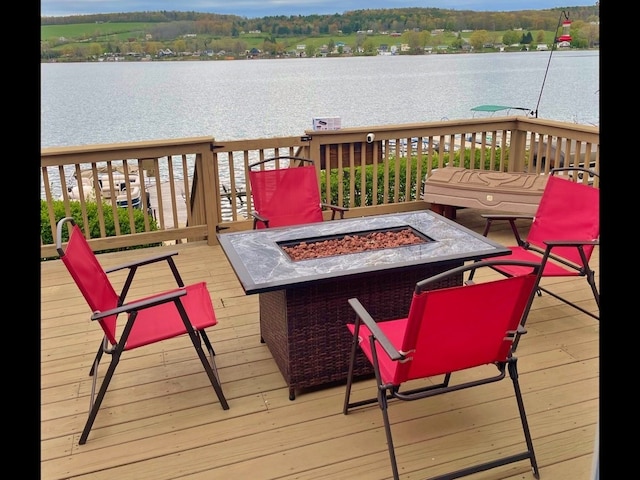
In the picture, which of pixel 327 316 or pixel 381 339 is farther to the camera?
pixel 327 316

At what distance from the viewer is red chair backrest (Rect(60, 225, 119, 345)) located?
2465mm

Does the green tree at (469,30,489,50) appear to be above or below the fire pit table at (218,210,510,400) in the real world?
above

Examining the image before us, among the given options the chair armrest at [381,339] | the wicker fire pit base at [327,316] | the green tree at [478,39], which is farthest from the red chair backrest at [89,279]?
the green tree at [478,39]

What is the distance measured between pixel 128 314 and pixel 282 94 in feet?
103

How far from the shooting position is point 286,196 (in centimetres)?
416

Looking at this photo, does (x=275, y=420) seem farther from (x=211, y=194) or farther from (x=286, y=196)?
(x=211, y=194)

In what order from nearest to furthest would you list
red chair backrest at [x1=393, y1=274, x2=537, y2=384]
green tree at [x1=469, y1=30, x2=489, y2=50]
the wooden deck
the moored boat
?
red chair backrest at [x1=393, y1=274, x2=537, y2=384], the wooden deck, the moored boat, green tree at [x1=469, y1=30, x2=489, y2=50]

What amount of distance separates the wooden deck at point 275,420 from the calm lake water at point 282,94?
1721 centimetres

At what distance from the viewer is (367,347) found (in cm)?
246

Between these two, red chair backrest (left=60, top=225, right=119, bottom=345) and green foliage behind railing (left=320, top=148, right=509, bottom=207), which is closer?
red chair backrest (left=60, top=225, right=119, bottom=345)

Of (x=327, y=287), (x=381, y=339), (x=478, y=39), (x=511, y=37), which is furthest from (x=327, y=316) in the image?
(x=478, y=39)

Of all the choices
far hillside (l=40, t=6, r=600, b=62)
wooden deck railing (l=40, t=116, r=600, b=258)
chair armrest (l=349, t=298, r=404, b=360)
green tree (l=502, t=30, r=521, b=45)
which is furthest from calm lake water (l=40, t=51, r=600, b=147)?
chair armrest (l=349, t=298, r=404, b=360)

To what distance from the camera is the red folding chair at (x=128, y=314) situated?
8.20ft

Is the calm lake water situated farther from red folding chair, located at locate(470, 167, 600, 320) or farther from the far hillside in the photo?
red folding chair, located at locate(470, 167, 600, 320)
